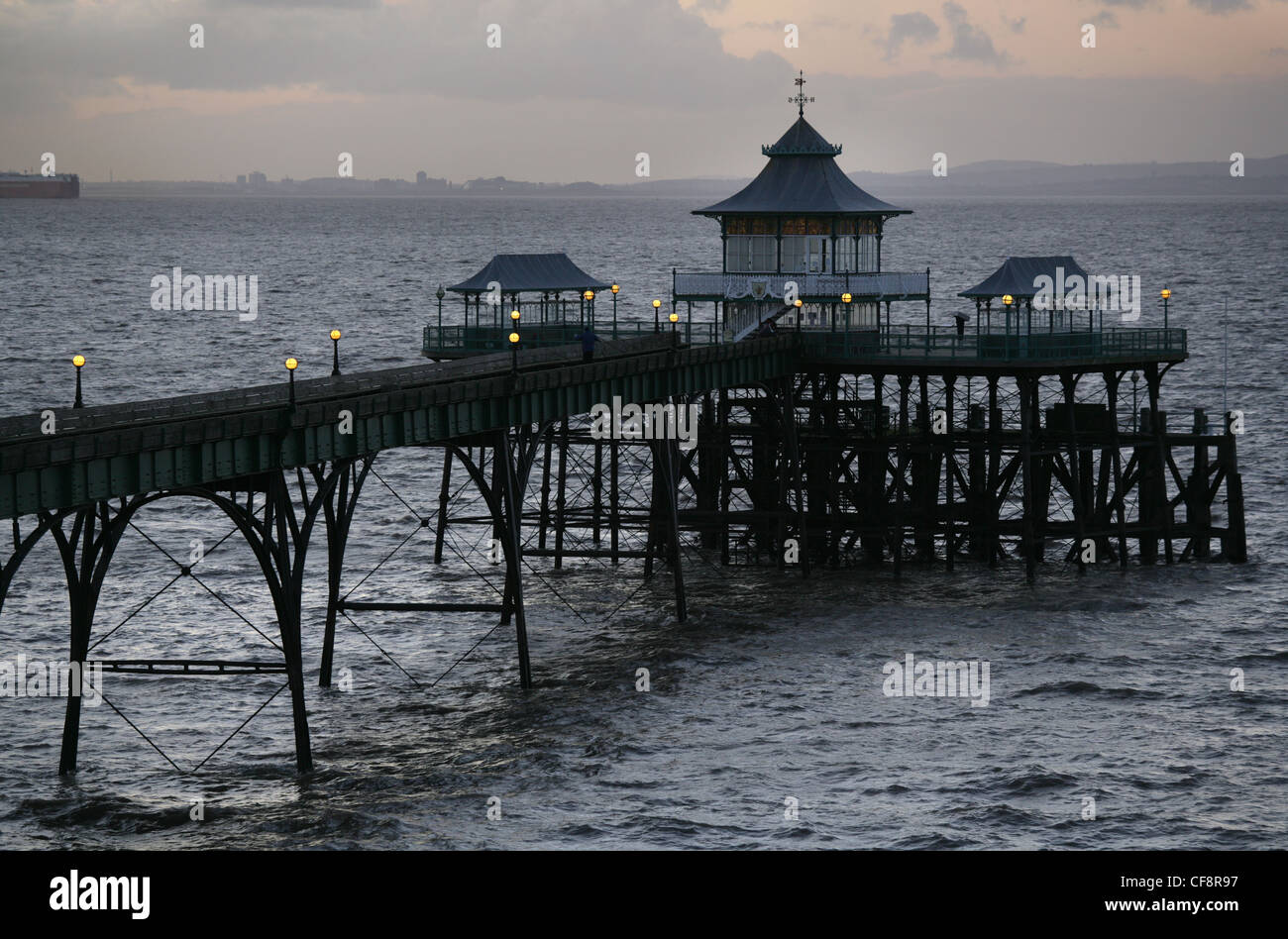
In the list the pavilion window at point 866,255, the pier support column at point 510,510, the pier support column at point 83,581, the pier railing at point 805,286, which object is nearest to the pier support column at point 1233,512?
the pier railing at point 805,286

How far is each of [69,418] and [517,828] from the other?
11553 mm

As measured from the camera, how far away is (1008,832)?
1508 inches

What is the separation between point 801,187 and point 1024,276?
9820 millimetres

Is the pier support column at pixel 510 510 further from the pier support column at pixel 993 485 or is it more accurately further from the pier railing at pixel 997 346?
the pier support column at pixel 993 485

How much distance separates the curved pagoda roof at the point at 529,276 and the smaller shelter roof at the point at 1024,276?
12853mm

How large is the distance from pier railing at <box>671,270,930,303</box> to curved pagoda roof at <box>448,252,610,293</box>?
384cm

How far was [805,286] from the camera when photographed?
6988cm

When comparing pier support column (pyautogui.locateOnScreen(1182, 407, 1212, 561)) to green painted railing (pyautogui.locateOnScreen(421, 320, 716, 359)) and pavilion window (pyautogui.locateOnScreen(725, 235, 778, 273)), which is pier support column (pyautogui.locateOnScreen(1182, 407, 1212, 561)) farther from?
green painted railing (pyautogui.locateOnScreen(421, 320, 716, 359))

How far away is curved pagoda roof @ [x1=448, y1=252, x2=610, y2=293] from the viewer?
66.7 m

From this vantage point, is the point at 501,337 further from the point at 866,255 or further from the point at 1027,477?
the point at 1027,477

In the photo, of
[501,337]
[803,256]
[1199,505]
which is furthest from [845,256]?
[1199,505]
